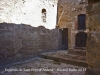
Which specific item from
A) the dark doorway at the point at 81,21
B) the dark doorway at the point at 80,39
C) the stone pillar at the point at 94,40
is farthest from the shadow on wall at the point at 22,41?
the stone pillar at the point at 94,40

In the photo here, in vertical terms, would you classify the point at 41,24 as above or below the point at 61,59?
above

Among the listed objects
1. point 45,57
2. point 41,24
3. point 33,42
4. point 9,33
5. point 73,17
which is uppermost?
point 73,17

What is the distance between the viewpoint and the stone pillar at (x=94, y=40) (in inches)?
39.0

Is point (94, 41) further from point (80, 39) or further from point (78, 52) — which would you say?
point (80, 39)

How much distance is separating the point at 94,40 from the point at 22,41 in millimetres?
4618

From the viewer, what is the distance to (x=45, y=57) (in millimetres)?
5805

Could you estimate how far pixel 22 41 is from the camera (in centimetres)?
525

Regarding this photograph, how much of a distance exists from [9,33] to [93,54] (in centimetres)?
428

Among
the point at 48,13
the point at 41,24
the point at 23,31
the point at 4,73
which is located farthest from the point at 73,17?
the point at 4,73

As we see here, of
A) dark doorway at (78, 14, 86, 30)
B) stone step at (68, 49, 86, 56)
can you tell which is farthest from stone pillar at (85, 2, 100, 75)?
dark doorway at (78, 14, 86, 30)

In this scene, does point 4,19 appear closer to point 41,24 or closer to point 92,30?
point 41,24

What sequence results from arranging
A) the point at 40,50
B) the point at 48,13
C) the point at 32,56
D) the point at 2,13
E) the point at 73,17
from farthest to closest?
the point at 73,17 → the point at 48,13 → the point at 40,50 → the point at 32,56 → the point at 2,13

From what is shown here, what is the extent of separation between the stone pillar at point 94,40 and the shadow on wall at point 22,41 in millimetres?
4130

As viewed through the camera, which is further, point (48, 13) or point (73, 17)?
point (73, 17)
